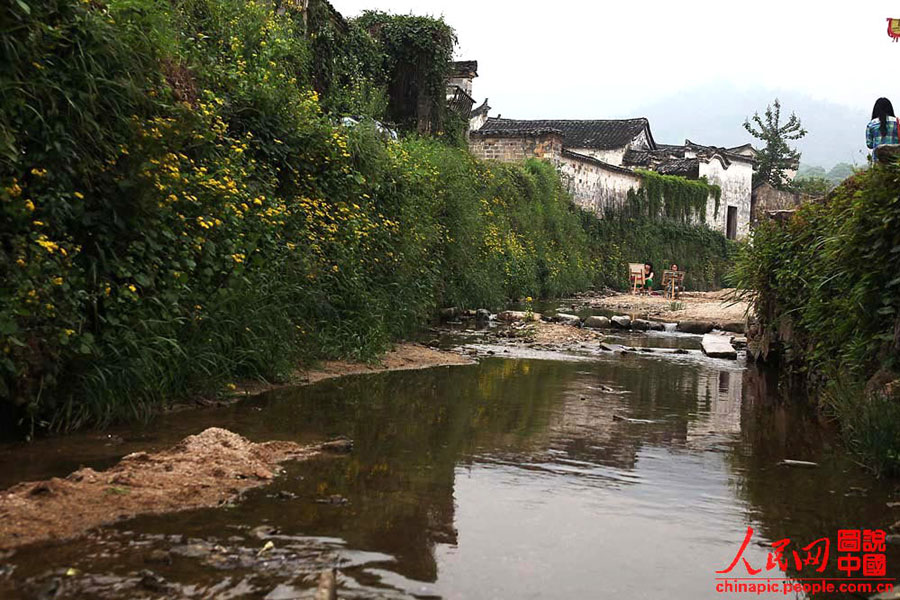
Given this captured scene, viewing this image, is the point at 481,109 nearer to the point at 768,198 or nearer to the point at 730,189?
the point at 730,189

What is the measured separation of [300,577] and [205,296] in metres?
3.70

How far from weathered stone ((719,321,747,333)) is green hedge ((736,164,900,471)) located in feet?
19.6

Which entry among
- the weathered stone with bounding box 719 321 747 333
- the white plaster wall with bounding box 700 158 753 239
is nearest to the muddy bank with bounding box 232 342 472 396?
the weathered stone with bounding box 719 321 747 333

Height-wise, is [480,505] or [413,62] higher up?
[413,62]

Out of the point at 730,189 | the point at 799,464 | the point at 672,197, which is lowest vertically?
the point at 799,464

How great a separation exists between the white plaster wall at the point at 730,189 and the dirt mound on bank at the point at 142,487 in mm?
35629

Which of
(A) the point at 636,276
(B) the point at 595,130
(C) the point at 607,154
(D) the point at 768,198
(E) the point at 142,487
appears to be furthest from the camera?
(D) the point at 768,198

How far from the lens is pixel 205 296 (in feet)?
20.2

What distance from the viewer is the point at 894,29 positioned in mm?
8438

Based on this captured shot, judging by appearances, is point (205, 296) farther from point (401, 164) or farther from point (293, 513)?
point (401, 164)

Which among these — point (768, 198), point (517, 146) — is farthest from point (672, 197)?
point (768, 198)

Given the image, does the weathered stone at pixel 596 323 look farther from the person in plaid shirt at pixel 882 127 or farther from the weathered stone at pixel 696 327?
the person in plaid shirt at pixel 882 127

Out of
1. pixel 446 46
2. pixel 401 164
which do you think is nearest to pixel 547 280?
pixel 446 46

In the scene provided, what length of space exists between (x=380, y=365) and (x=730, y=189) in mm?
35059
